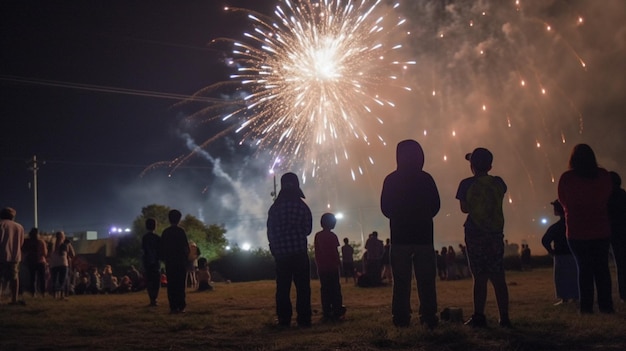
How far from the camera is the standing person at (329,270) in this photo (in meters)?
9.11

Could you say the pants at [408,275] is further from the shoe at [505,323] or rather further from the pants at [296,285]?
the pants at [296,285]

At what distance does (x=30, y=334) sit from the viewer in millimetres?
7938

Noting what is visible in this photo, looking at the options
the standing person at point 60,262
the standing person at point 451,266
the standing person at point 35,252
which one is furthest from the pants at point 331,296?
the standing person at point 451,266

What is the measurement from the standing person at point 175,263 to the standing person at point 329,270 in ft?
9.20

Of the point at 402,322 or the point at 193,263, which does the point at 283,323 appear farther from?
the point at 193,263

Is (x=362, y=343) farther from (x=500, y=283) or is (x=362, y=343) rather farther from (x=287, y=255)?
(x=287, y=255)

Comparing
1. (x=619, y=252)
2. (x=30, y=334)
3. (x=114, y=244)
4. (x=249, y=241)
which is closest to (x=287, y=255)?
(x=30, y=334)

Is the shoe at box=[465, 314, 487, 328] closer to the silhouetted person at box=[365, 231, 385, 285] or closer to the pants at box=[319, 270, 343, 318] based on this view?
the pants at box=[319, 270, 343, 318]

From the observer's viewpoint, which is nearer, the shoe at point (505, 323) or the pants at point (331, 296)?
the shoe at point (505, 323)

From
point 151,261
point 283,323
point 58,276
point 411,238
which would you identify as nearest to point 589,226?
point 411,238

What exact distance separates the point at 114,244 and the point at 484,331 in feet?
194

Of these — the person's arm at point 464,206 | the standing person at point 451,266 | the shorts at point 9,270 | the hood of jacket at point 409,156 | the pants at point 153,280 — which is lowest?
the standing person at point 451,266

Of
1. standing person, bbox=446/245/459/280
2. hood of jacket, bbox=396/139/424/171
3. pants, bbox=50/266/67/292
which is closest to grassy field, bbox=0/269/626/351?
hood of jacket, bbox=396/139/424/171

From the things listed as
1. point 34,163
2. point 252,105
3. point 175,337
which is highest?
point 34,163
